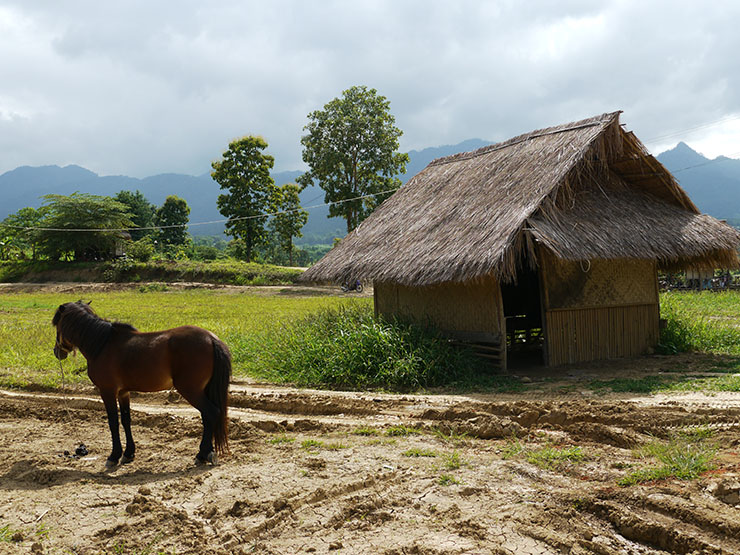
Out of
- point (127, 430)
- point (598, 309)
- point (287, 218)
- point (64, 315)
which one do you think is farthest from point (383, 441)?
point (287, 218)

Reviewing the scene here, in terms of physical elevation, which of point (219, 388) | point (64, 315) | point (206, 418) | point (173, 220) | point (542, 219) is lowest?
point (206, 418)

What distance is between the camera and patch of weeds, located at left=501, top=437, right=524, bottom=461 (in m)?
4.36

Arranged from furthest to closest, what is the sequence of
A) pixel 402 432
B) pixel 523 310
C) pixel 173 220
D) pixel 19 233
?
pixel 173 220, pixel 19 233, pixel 523 310, pixel 402 432

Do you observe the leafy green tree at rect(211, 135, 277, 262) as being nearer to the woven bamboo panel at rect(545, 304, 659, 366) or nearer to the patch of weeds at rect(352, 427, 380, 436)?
the woven bamboo panel at rect(545, 304, 659, 366)

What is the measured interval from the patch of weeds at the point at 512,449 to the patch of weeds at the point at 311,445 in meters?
1.55

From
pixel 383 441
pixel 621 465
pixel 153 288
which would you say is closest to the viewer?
pixel 621 465

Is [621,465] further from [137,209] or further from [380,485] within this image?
[137,209]

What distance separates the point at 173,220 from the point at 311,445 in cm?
4280

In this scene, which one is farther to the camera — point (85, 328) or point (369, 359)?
point (369, 359)

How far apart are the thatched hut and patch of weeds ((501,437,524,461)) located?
10.8 ft

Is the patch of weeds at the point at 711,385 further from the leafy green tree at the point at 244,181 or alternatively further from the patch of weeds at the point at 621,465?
the leafy green tree at the point at 244,181

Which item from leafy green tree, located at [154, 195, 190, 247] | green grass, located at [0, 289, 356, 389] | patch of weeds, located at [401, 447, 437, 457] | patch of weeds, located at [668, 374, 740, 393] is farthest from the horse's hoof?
leafy green tree, located at [154, 195, 190, 247]

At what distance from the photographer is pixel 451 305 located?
30.7 ft

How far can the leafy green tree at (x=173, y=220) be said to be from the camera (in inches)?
1747
